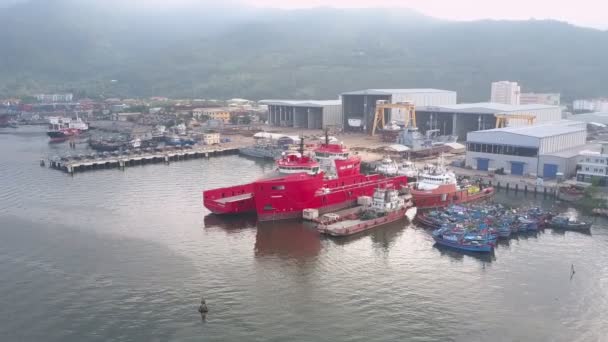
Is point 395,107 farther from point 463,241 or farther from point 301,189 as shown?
A: point 463,241

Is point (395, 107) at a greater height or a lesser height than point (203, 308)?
greater

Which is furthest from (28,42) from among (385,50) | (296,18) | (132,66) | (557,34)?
(557,34)

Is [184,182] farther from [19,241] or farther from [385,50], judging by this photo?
[385,50]

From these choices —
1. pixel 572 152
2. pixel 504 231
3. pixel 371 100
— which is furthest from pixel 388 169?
pixel 371 100

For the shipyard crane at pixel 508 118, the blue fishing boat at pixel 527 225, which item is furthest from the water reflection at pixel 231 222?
the shipyard crane at pixel 508 118

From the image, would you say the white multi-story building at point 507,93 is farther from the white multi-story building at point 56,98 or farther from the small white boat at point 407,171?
the white multi-story building at point 56,98

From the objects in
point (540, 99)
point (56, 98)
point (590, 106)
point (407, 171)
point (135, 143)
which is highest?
point (56, 98)

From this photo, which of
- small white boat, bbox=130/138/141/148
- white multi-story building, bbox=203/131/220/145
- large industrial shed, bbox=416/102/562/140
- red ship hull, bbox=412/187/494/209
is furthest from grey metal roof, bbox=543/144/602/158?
small white boat, bbox=130/138/141/148
